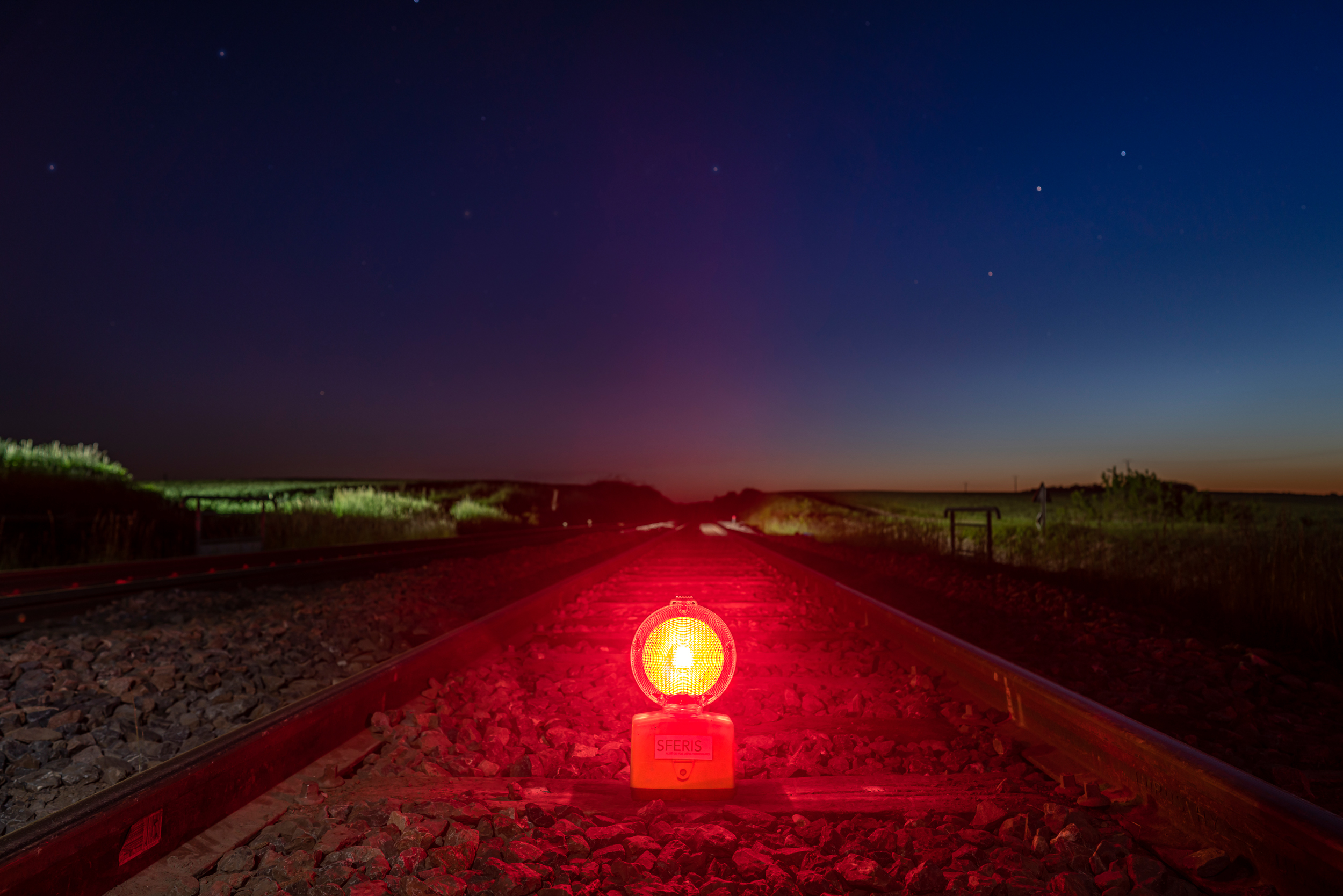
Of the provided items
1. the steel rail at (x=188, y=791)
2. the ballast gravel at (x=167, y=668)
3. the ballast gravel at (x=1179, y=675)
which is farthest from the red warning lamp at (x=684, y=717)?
the ballast gravel at (x=1179, y=675)

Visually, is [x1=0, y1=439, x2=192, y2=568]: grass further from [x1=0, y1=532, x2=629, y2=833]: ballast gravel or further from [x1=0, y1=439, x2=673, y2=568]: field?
[x1=0, y1=532, x2=629, y2=833]: ballast gravel

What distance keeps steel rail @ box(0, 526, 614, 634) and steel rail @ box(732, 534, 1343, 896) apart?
7.60m

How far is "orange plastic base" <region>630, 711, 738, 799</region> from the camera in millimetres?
2697

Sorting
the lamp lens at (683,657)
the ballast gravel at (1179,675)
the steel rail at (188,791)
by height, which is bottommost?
the ballast gravel at (1179,675)

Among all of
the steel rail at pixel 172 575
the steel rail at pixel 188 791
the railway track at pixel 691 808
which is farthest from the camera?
the steel rail at pixel 172 575

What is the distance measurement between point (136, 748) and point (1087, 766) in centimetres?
428

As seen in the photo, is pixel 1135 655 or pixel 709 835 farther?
pixel 1135 655

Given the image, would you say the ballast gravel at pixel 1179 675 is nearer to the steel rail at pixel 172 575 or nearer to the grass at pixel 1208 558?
the grass at pixel 1208 558

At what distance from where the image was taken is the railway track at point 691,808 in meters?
2.08

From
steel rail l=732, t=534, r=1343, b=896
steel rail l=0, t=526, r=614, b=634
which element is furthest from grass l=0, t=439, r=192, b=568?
steel rail l=732, t=534, r=1343, b=896

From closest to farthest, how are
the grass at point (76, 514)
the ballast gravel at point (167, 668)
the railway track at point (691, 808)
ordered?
the railway track at point (691, 808)
the ballast gravel at point (167, 668)
the grass at point (76, 514)

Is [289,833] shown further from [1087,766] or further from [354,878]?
[1087,766]

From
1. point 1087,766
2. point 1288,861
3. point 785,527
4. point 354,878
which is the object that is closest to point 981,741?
point 1087,766

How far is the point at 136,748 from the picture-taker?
3635 millimetres
